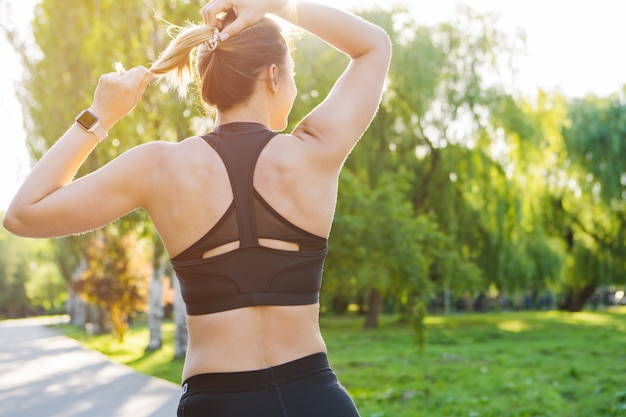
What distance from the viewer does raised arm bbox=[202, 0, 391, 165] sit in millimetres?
1812

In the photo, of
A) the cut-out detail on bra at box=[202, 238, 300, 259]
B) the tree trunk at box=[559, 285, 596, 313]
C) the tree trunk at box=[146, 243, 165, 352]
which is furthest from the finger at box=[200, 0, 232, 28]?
the tree trunk at box=[559, 285, 596, 313]

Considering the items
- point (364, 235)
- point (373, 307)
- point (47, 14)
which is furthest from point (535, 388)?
point (373, 307)

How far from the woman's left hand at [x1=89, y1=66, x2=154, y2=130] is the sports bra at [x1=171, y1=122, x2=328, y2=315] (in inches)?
9.6

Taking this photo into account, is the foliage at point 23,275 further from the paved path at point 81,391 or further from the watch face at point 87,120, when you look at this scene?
the watch face at point 87,120

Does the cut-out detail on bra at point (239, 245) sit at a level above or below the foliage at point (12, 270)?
below

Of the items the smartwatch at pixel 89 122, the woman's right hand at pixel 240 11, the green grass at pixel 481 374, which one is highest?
the woman's right hand at pixel 240 11

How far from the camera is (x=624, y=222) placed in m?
33.4

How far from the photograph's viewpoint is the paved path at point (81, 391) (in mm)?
9281

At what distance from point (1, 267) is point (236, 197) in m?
83.4

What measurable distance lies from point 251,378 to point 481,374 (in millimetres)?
11649

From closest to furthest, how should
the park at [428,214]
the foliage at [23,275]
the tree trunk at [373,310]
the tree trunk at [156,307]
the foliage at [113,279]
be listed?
the park at [428,214]
the tree trunk at [156,307]
the foliage at [113,279]
the tree trunk at [373,310]
the foliage at [23,275]

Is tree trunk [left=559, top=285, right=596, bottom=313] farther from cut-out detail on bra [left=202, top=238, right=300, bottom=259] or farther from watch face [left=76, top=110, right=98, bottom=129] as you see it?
watch face [left=76, top=110, right=98, bottom=129]

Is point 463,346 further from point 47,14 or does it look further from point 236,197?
point 236,197

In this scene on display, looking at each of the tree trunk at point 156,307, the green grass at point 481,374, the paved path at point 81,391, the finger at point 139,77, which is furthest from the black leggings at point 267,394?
the tree trunk at point 156,307
